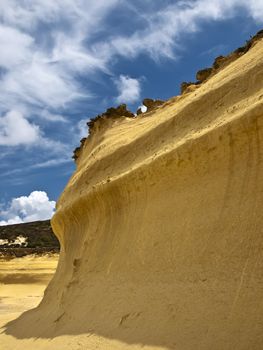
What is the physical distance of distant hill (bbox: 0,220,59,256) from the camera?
158ft

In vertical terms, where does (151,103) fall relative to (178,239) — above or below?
above

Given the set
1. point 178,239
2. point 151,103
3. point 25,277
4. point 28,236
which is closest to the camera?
point 178,239

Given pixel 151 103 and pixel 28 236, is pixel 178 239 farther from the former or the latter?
pixel 28 236

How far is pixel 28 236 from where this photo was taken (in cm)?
5288

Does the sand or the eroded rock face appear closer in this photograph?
the sand

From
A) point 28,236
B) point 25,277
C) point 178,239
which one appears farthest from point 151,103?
point 28,236

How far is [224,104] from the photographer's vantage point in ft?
20.3

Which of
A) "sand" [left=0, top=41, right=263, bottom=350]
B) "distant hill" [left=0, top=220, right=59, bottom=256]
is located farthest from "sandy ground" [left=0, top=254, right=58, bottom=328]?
"sand" [left=0, top=41, right=263, bottom=350]

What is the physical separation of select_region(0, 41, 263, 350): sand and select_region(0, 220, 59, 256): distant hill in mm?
37749

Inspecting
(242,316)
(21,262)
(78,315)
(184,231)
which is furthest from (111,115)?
(21,262)

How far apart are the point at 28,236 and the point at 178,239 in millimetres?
48831

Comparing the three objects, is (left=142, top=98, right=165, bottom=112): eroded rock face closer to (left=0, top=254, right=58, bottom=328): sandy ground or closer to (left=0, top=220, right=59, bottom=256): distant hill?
(left=0, top=254, right=58, bottom=328): sandy ground

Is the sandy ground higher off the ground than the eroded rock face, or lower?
lower

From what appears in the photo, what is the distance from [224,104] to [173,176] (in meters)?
1.13
